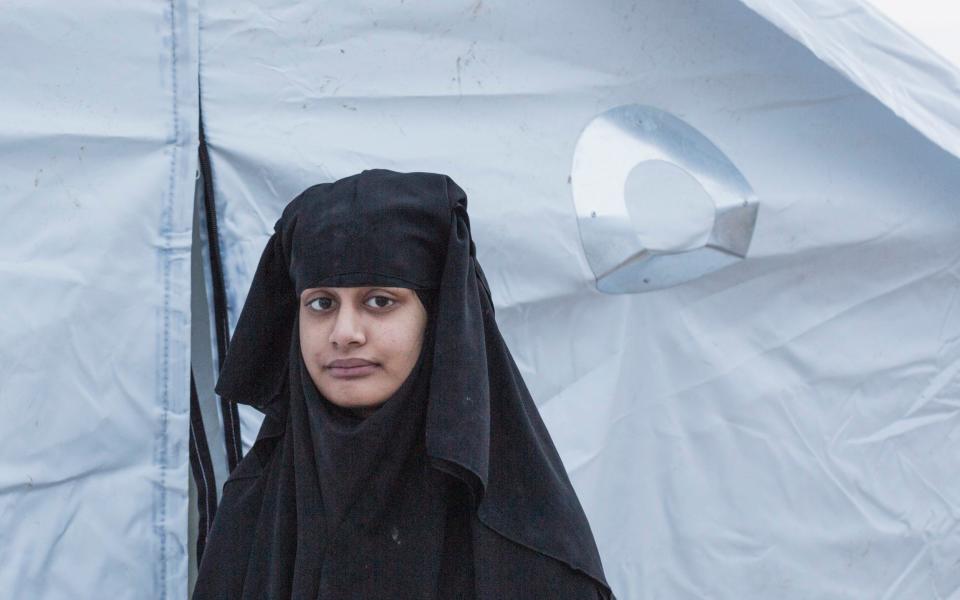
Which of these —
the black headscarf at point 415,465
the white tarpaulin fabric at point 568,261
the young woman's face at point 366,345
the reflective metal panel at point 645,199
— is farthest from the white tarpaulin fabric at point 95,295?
the reflective metal panel at point 645,199

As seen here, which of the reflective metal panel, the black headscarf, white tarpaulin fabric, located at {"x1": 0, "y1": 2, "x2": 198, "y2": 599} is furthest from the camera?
the reflective metal panel

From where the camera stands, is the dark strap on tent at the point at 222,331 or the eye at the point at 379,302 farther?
the dark strap on tent at the point at 222,331

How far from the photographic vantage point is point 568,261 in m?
1.72

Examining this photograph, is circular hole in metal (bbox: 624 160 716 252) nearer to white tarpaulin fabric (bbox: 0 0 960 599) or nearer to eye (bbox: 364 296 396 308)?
white tarpaulin fabric (bbox: 0 0 960 599)

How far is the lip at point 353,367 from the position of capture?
4.07 feet

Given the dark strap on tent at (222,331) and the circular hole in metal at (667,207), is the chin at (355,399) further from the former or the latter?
the circular hole in metal at (667,207)

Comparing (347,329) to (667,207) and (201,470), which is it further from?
(667,207)

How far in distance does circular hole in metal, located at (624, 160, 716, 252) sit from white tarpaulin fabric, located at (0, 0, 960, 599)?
0.10 m

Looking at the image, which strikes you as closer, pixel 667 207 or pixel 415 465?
pixel 415 465

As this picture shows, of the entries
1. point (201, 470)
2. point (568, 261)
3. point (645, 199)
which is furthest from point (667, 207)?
point (201, 470)

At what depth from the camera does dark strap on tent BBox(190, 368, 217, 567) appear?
1574 mm

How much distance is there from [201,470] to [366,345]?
51 cm

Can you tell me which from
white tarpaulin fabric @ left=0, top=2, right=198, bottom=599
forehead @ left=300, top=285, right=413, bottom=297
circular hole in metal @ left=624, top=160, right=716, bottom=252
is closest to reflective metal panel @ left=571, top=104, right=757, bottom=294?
circular hole in metal @ left=624, top=160, right=716, bottom=252

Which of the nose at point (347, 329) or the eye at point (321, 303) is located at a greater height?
the eye at point (321, 303)
